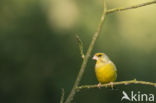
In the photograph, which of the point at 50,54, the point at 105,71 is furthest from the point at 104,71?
the point at 50,54

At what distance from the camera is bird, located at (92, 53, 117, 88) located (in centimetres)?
286

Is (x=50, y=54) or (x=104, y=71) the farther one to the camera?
(x=50, y=54)

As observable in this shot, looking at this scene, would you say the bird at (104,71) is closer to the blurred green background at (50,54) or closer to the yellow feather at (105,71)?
the yellow feather at (105,71)

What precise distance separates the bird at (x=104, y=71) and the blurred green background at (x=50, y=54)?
634 centimetres

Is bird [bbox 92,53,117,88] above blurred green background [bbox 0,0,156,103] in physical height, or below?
above

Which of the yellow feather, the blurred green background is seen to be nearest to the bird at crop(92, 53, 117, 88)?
the yellow feather

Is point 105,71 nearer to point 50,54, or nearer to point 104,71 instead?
point 104,71

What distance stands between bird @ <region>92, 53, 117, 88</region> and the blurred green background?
6341 millimetres

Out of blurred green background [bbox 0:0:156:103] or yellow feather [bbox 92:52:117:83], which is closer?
yellow feather [bbox 92:52:117:83]

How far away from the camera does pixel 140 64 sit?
12.7 m

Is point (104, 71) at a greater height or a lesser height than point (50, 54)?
greater

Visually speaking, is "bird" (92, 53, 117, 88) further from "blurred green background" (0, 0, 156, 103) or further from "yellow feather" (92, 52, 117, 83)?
"blurred green background" (0, 0, 156, 103)

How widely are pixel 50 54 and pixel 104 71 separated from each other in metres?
8.07

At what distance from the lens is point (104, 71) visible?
3.08m
